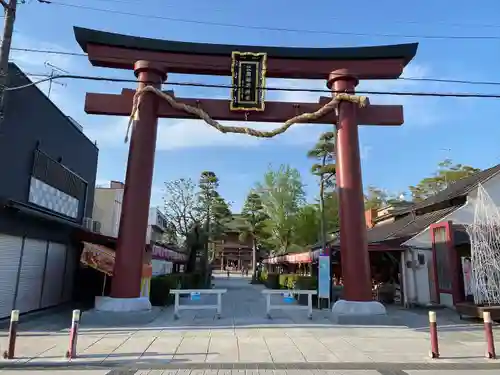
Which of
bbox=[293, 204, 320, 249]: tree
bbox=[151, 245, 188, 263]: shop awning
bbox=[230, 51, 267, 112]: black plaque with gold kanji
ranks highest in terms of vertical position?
bbox=[230, 51, 267, 112]: black plaque with gold kanji

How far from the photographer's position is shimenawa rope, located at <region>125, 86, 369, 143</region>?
13891mm

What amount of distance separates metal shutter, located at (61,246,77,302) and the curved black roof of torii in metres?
8.75

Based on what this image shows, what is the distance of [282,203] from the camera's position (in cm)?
3753

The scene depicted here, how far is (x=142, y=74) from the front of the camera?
14.3m

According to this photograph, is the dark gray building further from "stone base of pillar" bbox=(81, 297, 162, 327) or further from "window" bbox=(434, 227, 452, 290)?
"window" bbox=(434, 227, 452, 290)

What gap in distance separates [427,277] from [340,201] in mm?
8410

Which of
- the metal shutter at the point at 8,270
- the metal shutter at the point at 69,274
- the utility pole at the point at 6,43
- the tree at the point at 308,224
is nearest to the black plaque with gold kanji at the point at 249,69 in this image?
the utility pole at the point at 6,43

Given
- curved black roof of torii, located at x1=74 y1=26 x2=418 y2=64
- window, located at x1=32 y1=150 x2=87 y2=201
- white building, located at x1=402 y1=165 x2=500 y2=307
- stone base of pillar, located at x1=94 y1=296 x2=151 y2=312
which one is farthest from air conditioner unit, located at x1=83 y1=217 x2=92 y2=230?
white building, located at x1=402 y1=165 x2=500 y2=307

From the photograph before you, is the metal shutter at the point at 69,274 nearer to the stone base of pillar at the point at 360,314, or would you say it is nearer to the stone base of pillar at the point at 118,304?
the stone base of pillar at the point at 118,304

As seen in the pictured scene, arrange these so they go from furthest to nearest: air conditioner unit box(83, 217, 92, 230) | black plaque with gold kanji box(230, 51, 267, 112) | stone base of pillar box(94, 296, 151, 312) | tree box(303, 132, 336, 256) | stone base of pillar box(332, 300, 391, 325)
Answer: tree box(303, 132, 336, 256), air conditioner unit box(83, 217, 92, 230), black plaque with gold kanji box(230, 51, 267, 112), stone base of pillar box(332, 300, 391, 325), stone base of pillar box(94, 296, 151, 312)

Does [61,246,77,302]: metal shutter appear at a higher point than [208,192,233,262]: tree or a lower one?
lower

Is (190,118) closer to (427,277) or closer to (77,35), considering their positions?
(77,35)

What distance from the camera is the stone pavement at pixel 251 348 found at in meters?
7.46

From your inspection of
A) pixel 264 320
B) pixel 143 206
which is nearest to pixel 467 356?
pixel 264 320
